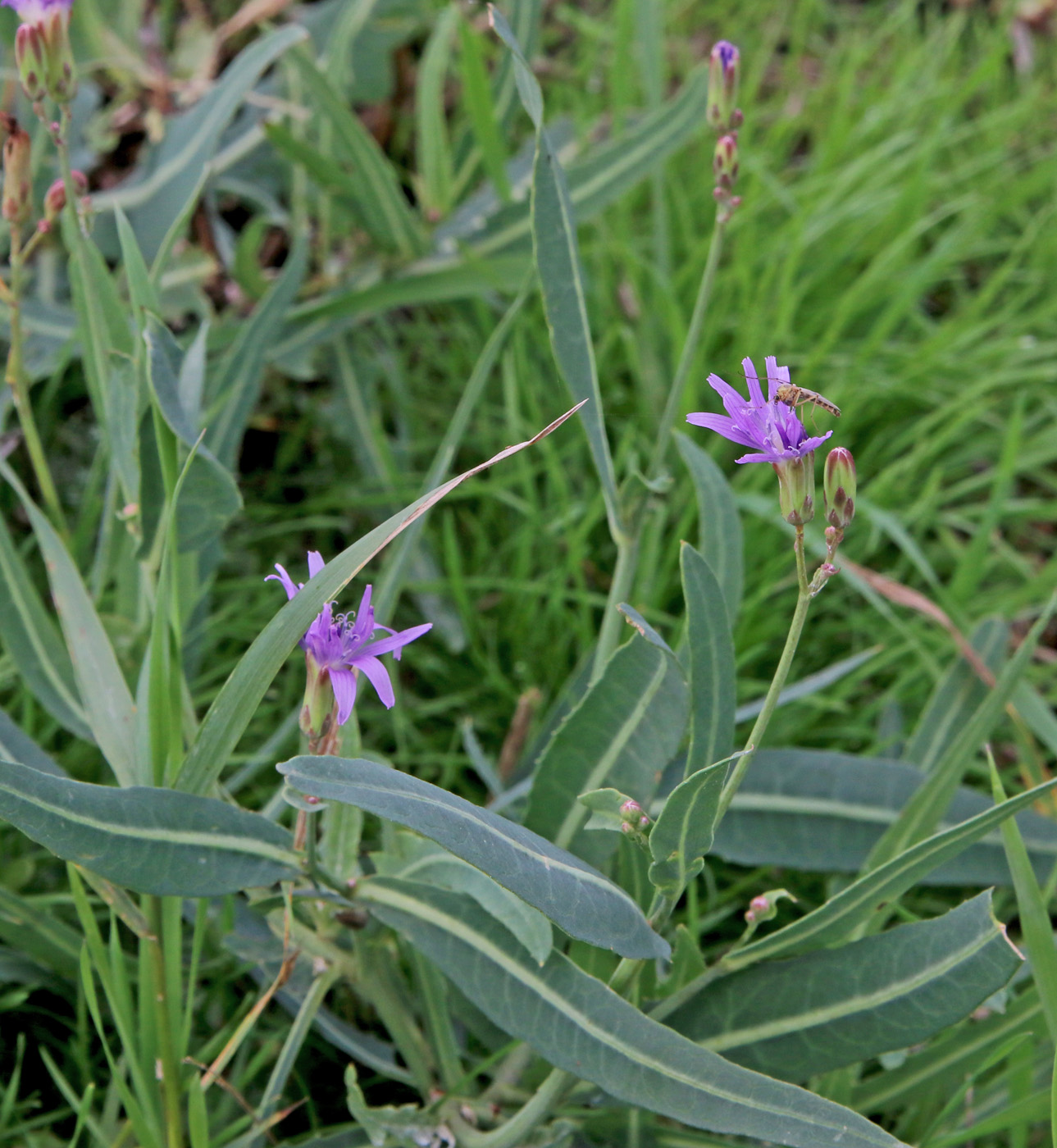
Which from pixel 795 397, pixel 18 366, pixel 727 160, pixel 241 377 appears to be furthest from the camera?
pixel 241 377

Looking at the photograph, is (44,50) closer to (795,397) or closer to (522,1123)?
(795,397)

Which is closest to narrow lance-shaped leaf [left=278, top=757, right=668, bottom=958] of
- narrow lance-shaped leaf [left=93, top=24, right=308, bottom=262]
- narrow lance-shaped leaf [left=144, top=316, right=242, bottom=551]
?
narrow lance-shaped leaf [left=144, top=316, right=242, bottom=551]

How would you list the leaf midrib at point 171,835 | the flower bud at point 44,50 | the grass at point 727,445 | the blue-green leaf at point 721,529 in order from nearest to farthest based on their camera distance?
the leaf midrib at point 171,835 < the flower bud at point 44,50 < the blue-green leaf at point 721,529 < the grass at point 727,445

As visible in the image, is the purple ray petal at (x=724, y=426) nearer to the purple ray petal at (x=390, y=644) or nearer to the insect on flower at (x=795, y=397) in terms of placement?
the insect on flower at (x=795, y=397)

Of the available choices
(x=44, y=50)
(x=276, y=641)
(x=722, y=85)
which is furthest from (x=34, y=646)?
(x=722, y=85)

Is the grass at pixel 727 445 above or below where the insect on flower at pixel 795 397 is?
below

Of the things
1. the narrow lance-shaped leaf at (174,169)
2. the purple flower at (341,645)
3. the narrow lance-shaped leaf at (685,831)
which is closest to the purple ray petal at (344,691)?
the purple flower at (341,645)

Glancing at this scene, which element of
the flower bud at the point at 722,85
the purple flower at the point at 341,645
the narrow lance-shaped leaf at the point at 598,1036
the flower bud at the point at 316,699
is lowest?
the narrow lance-shaped leaf at the point at 598,1036
